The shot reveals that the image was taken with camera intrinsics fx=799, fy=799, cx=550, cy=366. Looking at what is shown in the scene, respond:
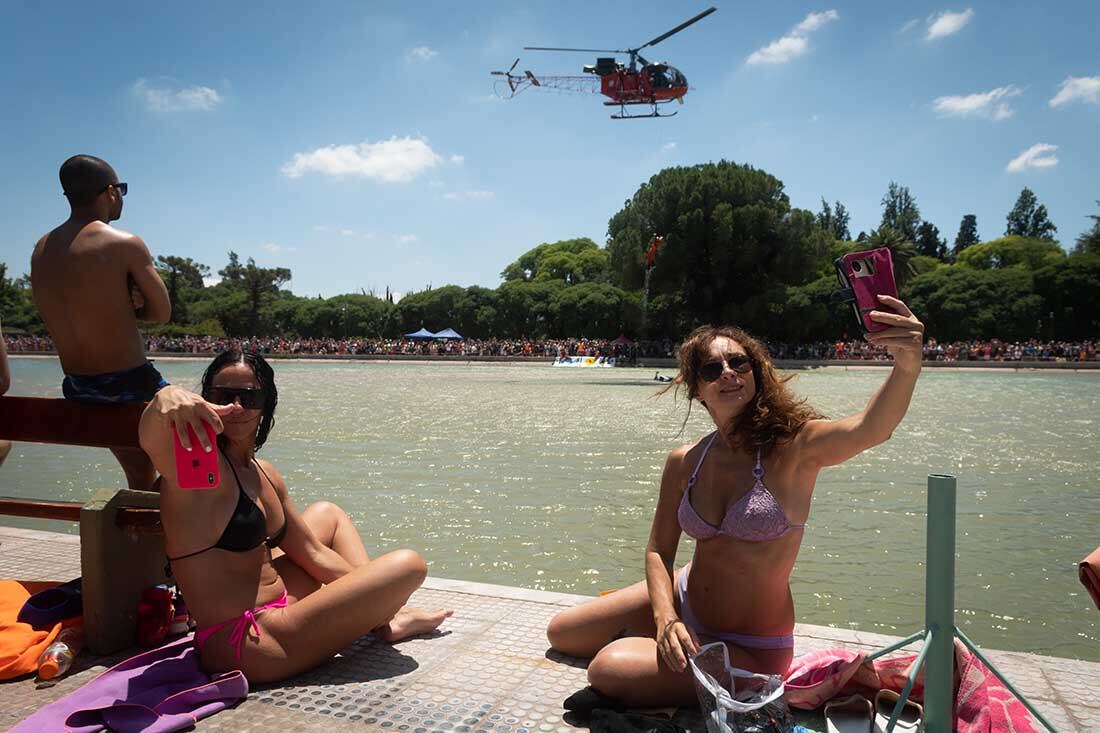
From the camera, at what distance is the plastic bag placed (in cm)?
233

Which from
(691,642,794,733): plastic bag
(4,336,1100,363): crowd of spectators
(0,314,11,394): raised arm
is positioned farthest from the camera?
(4,336,1100,363): crowd of spectators

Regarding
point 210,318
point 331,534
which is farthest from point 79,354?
point 210,318

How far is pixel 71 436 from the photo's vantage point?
3441 mm

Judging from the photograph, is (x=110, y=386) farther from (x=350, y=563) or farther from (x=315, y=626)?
(x=315, y=626)

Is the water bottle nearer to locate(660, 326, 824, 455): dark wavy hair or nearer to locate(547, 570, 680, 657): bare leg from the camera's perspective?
locate(547, 570, 680, 657): bare leg

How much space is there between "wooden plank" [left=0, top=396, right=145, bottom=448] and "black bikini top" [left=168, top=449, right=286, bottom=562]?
64cm

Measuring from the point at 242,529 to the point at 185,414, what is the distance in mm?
601

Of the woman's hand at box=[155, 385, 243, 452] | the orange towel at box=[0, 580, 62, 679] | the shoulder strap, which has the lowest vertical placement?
the orange towel at box=[0, 580, 62, 679]

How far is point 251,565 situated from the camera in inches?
119

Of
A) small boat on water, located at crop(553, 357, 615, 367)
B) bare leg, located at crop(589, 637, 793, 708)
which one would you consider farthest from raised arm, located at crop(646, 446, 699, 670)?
small boat on water, located at crop(553, 357, 615, 367)

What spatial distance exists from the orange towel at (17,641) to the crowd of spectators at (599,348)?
35270 millimetres

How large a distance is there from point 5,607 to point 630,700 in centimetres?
274

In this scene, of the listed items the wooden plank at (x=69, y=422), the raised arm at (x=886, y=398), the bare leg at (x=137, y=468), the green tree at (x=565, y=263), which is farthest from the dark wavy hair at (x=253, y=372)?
the green tree at (x=565, y=263)

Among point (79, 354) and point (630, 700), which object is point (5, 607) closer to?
point (79, 354)
